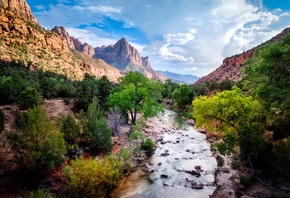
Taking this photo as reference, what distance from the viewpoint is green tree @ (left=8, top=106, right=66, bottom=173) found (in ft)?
46.5

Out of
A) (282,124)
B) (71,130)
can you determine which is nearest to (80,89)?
(71,130)

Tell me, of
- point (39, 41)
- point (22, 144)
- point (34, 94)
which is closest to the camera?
point (22, 144)

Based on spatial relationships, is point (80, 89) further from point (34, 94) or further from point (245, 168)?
point (245, 168)

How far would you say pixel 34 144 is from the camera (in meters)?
14.5

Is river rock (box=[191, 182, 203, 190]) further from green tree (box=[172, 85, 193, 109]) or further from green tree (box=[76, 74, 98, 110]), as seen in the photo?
green tree (box=[172, 85, 193, 109])

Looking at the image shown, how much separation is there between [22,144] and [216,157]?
20.3 metres

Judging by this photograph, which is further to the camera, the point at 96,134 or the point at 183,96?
the point at 183,96

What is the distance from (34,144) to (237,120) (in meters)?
15.8

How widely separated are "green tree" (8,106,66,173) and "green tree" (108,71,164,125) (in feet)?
56.4

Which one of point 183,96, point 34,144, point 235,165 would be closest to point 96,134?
point 34,144

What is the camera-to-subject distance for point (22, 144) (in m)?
14.3

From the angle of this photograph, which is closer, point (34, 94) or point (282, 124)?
point (282, 124)

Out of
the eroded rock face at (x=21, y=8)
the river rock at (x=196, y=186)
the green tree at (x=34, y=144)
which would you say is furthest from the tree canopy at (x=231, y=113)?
the eroded rock face at (x=21, y=8)

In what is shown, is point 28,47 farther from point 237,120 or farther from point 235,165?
point 237,120
